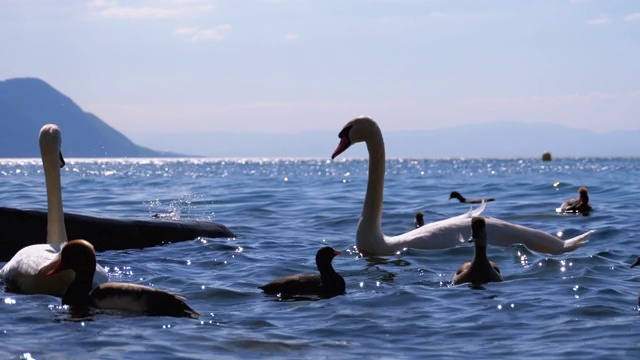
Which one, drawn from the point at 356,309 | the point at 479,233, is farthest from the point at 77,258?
the point at 479,233

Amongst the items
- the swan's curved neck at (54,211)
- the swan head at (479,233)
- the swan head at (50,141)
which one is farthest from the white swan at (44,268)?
the swan head at (479,233)

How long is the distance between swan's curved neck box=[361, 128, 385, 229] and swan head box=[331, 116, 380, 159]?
0.20ft

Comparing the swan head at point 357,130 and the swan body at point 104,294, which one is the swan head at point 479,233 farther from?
the swan body at point 104,294

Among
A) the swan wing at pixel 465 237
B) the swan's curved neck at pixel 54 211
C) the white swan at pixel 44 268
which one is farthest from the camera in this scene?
the swan wing at pixel 465 237

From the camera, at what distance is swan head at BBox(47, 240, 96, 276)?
9.63m

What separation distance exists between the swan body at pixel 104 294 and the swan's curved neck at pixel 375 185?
14.6ft

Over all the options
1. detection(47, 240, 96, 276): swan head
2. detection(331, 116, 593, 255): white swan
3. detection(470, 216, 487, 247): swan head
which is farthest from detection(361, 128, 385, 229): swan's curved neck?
detection(47, 240, 96, 276): swan head

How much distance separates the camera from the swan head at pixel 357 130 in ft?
46.4

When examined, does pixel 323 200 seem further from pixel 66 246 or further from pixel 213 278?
pixel 66 246

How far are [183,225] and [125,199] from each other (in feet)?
33.2

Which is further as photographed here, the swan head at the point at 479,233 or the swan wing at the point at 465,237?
the swan wing at the point at 465,237

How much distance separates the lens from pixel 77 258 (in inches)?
381

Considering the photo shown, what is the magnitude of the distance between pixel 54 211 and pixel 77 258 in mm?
1707

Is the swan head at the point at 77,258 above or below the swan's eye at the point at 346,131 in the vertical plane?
below
